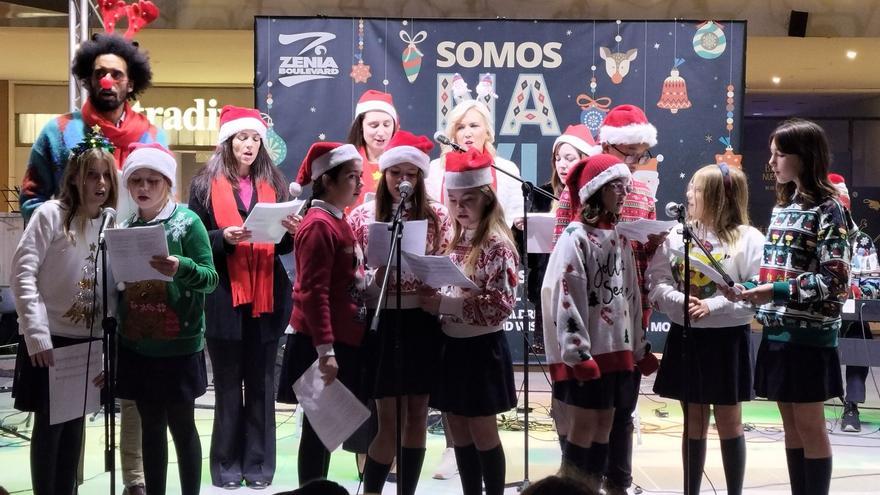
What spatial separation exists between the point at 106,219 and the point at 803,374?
7.75 feet

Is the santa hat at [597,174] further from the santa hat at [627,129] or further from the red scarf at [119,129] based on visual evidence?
the red scarf at [119,129]

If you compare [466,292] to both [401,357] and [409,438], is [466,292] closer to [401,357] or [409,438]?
[401,357]

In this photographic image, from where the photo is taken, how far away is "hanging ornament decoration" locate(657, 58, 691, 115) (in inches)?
237

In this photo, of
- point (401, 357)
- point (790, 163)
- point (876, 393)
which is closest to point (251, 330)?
point (401, 357)

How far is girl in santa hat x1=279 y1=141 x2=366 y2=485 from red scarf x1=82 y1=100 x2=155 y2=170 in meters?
0.88

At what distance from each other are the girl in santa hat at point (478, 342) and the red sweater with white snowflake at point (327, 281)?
26cm

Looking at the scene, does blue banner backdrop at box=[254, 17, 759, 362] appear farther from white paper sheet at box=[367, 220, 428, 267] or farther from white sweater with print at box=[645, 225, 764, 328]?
white paper sheet at box=[367, 220, 428, 267]

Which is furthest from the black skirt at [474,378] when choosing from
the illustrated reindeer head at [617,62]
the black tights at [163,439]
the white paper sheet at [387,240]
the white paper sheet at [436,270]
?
the illustrated reindeer head at [617,62]

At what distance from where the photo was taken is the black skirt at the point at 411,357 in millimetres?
3410

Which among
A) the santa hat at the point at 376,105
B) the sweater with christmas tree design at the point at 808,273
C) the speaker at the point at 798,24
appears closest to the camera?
the sweater with christmas tree design at the point at 808,273

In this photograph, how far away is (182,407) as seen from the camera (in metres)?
3.43

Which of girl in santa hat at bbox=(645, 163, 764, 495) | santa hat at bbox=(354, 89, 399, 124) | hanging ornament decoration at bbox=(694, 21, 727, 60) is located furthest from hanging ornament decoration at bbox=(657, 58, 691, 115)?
girl in santa hat at bbox=(645, 163, 764, 495)

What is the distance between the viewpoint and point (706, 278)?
372cm

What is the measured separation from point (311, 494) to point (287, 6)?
20.6ft
